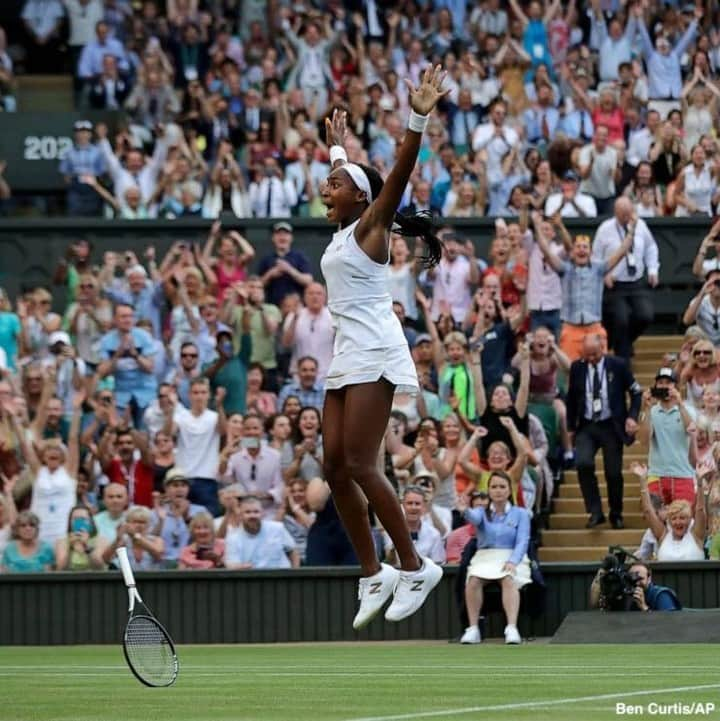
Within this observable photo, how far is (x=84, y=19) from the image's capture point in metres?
27.7

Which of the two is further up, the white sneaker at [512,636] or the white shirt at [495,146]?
the white shirt at [495,146]

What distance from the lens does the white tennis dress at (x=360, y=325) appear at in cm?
1007

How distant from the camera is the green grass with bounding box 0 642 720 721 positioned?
902 centimetres

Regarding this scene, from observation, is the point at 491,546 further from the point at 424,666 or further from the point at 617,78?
the point at 617,78

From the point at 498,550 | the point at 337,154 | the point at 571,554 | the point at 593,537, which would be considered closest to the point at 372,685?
the point at 337,154

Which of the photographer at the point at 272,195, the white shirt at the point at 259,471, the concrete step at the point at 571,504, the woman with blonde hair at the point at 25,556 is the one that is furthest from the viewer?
the photographer at the point at 272,195

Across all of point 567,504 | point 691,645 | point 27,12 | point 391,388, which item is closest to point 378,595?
point 391,388

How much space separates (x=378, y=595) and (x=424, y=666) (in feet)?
7.99

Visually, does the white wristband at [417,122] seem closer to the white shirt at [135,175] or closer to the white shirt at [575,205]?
the white shirt at [575,205]

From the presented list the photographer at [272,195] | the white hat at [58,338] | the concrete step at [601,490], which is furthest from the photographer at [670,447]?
the photographer at [272,195]

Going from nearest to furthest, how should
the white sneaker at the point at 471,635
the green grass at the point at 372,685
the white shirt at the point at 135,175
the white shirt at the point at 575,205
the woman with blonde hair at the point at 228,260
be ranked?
the green grass at the point at 372,685
the white sneaker at the point at 471,635
the woman with blonde hair at the point at 228,260
the white shirt at the point at 575,205
the white shirt at the point at 135,175

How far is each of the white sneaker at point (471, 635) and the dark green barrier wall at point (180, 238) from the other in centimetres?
690

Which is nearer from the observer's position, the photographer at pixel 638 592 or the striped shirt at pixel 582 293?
the photographer at pixel 638 592

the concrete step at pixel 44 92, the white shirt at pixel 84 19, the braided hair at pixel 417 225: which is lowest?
the braided hair at pixel 417 225
